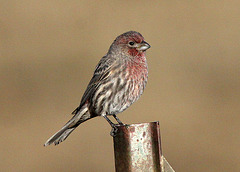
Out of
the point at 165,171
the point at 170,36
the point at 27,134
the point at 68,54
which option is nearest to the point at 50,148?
the point at 27,134

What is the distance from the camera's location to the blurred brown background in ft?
26.8

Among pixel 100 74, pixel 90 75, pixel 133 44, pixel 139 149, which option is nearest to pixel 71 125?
pixel 100 74

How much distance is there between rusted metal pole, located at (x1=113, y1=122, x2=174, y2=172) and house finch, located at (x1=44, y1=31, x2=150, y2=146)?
1796 mm

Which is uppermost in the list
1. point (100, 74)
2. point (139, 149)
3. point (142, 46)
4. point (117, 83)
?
point (142, 46)

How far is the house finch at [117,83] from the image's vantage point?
17.7 feet

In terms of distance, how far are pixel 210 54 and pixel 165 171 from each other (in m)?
7.57

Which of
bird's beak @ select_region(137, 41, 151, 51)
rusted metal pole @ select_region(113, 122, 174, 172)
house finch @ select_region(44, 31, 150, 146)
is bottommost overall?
rusted metal pole @ select_region(113, 122, 174, 172)

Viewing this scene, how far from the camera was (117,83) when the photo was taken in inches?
213

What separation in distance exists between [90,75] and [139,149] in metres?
6.31

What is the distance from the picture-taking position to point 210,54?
10.7m

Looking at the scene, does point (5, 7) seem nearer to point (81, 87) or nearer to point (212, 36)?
point (81, 87)

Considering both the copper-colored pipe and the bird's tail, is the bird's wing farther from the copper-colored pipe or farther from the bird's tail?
the copper-colored pipe

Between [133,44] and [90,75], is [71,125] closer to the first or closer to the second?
[133,44]

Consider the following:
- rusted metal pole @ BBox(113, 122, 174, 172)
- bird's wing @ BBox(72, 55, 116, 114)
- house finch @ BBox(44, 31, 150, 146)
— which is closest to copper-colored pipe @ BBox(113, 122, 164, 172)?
rusted metal pole @ BBox(113, 122, 174, 172)
